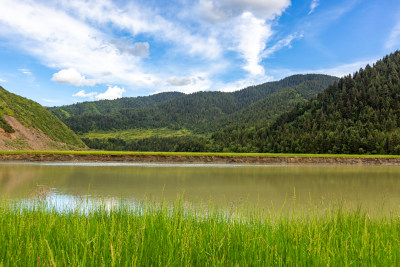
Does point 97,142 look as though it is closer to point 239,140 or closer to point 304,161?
point 239,140

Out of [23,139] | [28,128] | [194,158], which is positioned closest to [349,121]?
[194,158]

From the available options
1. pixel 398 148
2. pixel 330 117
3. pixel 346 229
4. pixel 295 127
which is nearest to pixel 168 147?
pixel 295 127

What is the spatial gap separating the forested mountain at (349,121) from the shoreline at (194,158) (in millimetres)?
25677

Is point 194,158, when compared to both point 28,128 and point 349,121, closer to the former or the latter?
point 28,128

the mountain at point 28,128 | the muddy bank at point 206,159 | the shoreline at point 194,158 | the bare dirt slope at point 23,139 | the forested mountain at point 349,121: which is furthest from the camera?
the forested mountain at point 349,121

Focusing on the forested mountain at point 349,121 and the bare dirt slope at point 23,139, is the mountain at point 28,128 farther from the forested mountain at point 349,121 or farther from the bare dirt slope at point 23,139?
the forested mountain at point 349,121

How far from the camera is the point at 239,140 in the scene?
10319 centimetres

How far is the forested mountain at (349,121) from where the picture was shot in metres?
65.0

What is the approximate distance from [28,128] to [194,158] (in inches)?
2389

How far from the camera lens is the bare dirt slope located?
61.0 m

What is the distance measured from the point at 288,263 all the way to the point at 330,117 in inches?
3619

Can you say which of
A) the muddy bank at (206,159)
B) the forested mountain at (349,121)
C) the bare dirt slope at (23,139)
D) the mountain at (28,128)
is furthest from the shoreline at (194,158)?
the mountain at (28,128)

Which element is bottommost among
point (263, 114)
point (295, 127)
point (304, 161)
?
point (304, 161)

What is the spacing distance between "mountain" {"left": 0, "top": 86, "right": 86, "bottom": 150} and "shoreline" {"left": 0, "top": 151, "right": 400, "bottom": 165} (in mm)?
31201
